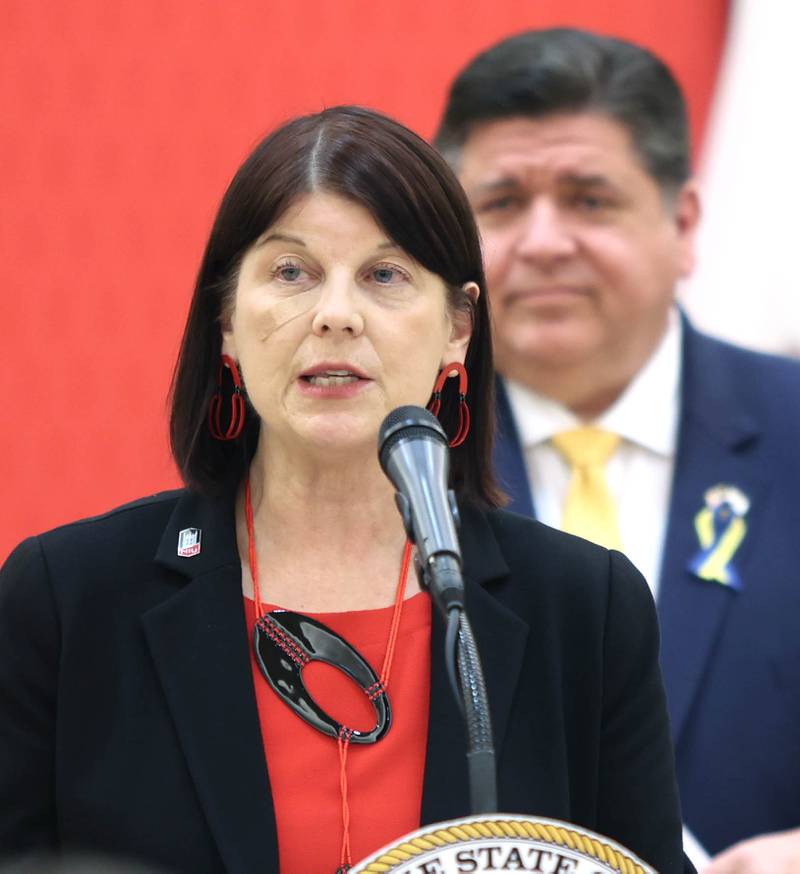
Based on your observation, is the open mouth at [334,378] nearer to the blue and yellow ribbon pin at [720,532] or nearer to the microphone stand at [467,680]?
the microphone stand at [467,680]

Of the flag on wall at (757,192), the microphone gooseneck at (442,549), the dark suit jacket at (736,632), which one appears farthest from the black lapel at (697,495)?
the microphone gooseneck at (442,549)

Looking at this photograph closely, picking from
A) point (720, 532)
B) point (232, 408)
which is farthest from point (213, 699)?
point (720, 532)

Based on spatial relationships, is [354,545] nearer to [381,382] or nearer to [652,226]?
[381,382]

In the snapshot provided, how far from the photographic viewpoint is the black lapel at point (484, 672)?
1873mm

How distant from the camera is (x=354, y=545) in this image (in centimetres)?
212

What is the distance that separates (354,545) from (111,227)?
1675mm

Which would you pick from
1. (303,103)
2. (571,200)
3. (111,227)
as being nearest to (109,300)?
(111,227)

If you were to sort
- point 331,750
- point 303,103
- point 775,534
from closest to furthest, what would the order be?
1. point 331,750
2. point 775,534
3. point 303,103

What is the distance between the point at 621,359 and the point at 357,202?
1.54m

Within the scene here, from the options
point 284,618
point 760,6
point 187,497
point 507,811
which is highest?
point 760,6

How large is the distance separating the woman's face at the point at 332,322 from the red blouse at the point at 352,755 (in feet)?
0.90

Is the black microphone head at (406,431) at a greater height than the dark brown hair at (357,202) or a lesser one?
lesser

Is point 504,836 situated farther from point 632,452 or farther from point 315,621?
point 632,452

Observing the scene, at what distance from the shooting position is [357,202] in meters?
1.94
